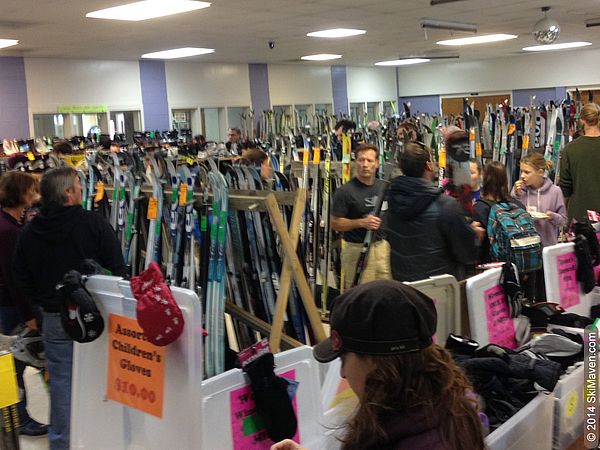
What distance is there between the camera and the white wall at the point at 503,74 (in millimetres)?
17356

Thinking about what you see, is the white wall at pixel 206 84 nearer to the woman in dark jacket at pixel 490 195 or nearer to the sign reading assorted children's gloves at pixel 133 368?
the woman in dark jacket at pixel 490 195

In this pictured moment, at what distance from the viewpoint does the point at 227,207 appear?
3.58 meters

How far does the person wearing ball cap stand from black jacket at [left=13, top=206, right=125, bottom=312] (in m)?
2.21

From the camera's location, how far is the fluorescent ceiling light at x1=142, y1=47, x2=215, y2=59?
12.0 metres

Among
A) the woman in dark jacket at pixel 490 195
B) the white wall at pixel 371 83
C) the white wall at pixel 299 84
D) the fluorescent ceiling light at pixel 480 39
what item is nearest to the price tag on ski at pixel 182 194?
the woman in dark jacket at pixel 490 195

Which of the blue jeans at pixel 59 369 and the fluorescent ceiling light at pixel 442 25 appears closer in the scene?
the blue jeans at pixel 59 369

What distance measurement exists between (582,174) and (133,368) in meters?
3.71

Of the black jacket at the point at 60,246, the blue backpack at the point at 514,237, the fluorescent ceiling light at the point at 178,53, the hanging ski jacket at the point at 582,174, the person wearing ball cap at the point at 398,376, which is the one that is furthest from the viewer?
the fluorescent ceiling light at the point at 178,53

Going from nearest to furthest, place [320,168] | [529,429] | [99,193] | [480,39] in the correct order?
[529,429] < [99,193] < [320,168] < [480,39]

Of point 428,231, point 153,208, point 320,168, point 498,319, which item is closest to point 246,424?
point 498,319

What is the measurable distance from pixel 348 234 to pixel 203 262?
133cm

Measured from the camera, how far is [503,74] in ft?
61.2

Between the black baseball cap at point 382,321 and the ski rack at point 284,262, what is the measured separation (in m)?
2.02

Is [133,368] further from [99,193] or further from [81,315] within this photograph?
[99,193]
